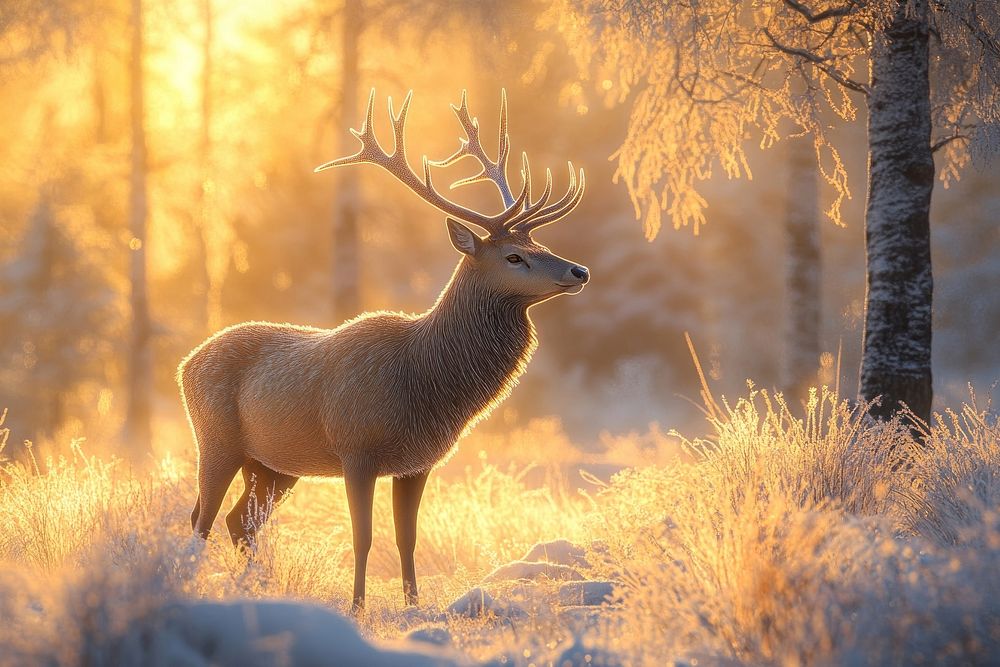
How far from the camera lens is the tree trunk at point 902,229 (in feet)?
22.9

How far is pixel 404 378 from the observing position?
557 cm

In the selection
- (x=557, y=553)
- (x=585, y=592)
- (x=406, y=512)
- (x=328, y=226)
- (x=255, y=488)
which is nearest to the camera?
(x=585, y=592)

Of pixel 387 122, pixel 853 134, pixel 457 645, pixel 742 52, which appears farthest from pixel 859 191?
pixel 457 645

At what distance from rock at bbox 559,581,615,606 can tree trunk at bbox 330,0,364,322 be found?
825cm

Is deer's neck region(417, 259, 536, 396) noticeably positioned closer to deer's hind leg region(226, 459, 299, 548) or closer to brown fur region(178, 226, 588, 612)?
brown fur region(178, 226, 588, 612)

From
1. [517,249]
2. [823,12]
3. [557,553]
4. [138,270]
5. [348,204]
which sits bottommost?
[557,553]

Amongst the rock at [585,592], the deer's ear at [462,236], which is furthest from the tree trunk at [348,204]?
the rock at [585,592]

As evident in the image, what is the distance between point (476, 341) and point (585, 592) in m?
1.49

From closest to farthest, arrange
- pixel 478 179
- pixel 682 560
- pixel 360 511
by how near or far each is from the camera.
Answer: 1. pixel 682 560
2. pixel 360 511
3. pixel 478 179

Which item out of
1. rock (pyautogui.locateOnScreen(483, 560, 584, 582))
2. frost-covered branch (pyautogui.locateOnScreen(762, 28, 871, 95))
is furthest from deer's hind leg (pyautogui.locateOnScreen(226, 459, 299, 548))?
frost-covered branch (pyautogui.locateOnScreen(762, 28, 871, 95))

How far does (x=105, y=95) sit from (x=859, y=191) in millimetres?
19970

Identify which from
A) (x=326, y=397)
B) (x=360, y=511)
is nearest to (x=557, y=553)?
(x=360, y=511)

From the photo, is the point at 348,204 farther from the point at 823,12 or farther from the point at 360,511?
the point at 360,511

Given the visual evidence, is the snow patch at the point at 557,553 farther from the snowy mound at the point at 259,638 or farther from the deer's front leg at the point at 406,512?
the snowy mound at the point at 259,638
